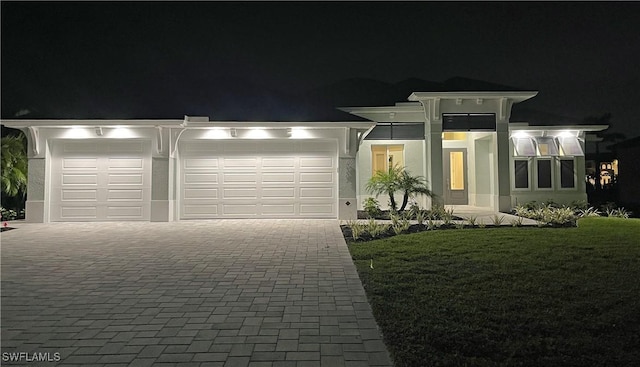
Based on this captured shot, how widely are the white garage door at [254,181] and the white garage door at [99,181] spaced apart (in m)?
1.35

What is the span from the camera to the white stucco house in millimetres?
12383

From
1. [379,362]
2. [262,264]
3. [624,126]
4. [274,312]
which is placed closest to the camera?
[379,362]

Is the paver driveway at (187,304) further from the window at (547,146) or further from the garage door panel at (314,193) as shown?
the window at (547,146)

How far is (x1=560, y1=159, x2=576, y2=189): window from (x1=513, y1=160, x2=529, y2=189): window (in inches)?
Answer: 56.7

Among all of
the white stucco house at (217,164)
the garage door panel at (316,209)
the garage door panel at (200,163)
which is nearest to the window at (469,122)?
the white stucco house at (217,164)

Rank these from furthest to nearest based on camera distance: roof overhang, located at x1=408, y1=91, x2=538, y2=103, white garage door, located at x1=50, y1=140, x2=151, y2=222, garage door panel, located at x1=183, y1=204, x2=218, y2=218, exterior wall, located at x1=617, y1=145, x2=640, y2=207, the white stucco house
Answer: exterior wall, located at x1=617, y1=145, x2=640, y2=207, roof overhang, located at x1=408, y1=91, x2=538, y2=103, garage door panel, located at x1=183, y1=204, x2=218, y2=218, white garage door, located at x1=50, y1=140, x2=151, y2=222, the white stucco house

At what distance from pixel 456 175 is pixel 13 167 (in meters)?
16.6

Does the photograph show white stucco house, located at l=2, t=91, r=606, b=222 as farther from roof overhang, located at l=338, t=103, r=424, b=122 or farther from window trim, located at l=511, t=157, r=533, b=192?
window trim, located at l=511, t=157, r=533, b=192

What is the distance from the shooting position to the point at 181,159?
42.7ft

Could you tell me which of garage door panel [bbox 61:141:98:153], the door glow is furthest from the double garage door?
the door glow

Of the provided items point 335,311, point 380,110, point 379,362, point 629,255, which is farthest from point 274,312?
point 380,110

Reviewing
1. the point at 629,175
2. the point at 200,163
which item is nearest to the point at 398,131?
the point at 200,163

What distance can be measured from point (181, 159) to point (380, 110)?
7.99 m

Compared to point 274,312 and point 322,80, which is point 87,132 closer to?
point 274,312
